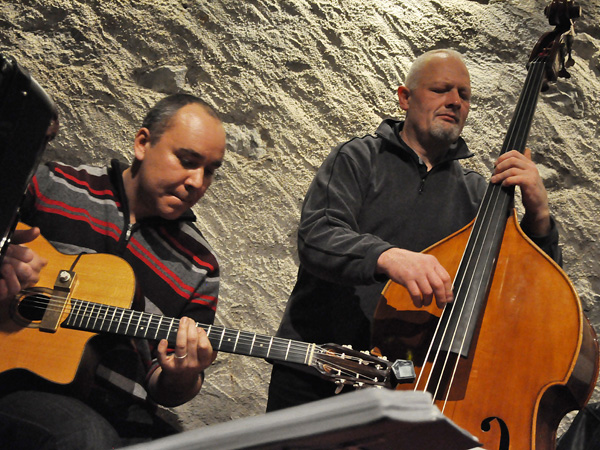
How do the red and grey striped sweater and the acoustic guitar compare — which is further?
the red and grey striped sweater

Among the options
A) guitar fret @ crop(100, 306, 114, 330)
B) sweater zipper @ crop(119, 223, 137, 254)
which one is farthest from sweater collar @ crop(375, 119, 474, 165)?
guitar fret @ crop(100, 306, 114, 330)

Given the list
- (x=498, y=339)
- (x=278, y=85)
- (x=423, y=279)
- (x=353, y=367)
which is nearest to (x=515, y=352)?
(x=498, y=339)

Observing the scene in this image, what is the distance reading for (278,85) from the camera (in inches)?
93.1

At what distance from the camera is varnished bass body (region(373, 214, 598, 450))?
115 cm

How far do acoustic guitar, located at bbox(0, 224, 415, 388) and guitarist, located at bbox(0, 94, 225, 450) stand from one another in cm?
4

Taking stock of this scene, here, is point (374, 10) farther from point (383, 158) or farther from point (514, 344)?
point (514, 344)

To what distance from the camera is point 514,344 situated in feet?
4.05

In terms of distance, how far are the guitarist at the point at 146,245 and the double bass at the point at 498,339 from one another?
0.51m

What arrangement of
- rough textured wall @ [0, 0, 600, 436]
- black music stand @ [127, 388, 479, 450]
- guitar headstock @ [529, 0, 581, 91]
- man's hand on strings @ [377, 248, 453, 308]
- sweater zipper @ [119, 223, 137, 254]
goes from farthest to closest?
rough textured wall @ [0, 0, 600, 436] → guitar headstock @ [529, 0, 581, 91] → sweater zipper @ [119, 223, 137, 254] → man's hand on strings @ [377, 248, 453, 308] → black music stand @ [127, 388, 479, 450]

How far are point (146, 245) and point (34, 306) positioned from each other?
13.4 inches

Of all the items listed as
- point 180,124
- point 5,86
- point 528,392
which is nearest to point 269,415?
point 5,86

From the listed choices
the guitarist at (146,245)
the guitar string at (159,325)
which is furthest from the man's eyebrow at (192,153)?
the guitar string at (159,325)

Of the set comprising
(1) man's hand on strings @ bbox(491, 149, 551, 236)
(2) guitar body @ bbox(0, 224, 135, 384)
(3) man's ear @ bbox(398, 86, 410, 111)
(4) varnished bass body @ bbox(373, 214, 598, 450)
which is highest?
(3) man's ear @ bbox(398, 86, 410, 111)

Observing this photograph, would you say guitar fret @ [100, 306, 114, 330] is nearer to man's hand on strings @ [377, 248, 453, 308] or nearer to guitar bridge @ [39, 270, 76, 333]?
guitar bridge @ [39, 270, 76, 333]
